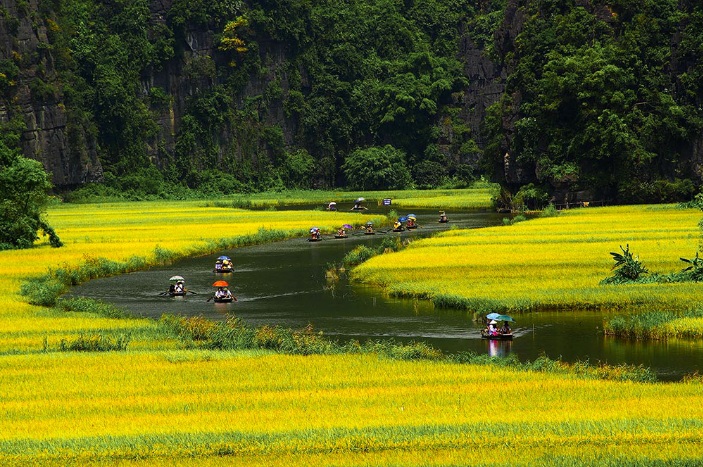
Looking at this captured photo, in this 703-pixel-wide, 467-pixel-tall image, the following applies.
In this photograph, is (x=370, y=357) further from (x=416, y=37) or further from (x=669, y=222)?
(x=416, y=37)

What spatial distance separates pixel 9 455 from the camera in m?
16.7

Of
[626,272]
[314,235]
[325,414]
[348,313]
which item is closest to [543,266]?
[626,272]

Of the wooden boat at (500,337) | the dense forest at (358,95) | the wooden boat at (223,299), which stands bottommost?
the wooden boat at (500,337)

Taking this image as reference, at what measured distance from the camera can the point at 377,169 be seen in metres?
117

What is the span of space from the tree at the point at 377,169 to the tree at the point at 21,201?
66531 mm

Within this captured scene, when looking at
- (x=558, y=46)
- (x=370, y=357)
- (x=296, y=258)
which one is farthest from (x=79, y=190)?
(x=370, y=357)

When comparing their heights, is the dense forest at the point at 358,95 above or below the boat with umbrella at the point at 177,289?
above

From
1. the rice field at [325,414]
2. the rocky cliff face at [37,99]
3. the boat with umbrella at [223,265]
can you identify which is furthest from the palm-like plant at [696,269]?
the rocky cliff face at [37,99]

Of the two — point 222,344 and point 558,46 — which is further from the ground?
point 558,46

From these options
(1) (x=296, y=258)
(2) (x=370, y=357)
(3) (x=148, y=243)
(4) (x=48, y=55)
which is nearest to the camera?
(2) (x=370, y=357)

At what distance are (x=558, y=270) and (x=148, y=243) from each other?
22.2 m

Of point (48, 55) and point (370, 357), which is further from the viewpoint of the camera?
point (48, 55)

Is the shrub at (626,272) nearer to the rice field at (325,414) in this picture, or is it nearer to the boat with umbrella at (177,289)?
the rice field at (325,414)

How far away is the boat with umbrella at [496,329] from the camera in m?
27.1
